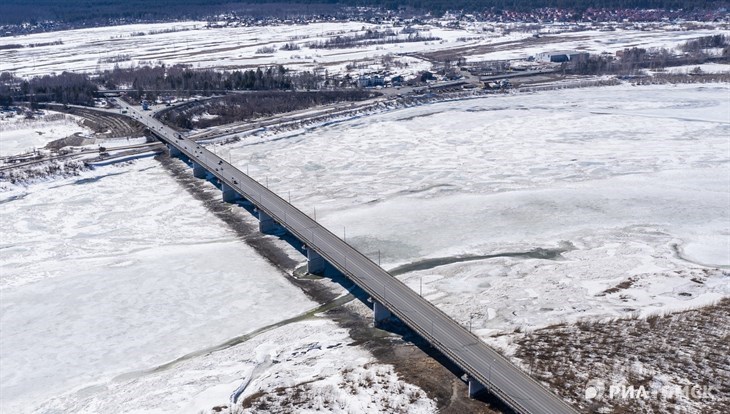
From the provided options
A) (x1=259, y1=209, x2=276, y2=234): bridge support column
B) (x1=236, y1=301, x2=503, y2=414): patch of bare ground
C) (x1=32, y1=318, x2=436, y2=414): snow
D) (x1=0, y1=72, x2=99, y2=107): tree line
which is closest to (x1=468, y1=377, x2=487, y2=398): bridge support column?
(x1=236, y1=301, x2=503, y2=414): patch of bare ground

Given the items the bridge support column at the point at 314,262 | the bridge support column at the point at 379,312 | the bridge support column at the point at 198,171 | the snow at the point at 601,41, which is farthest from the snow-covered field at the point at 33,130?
the snow at the point at 601,41

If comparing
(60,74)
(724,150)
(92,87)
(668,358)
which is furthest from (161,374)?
(60,74)

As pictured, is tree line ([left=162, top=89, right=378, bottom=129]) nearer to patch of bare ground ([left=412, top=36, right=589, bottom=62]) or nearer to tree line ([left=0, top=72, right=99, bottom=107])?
tree line ([left=0, top=72, right=99, bottom=107])

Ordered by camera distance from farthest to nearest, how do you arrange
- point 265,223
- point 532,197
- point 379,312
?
point 532,197
point 265,223
point 379,312

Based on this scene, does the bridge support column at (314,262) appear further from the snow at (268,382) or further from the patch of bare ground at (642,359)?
the patch of bare ground at (642,359)

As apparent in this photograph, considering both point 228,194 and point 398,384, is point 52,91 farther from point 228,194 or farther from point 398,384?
point 398,384

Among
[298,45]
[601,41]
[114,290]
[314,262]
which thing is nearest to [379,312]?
[314,262]
